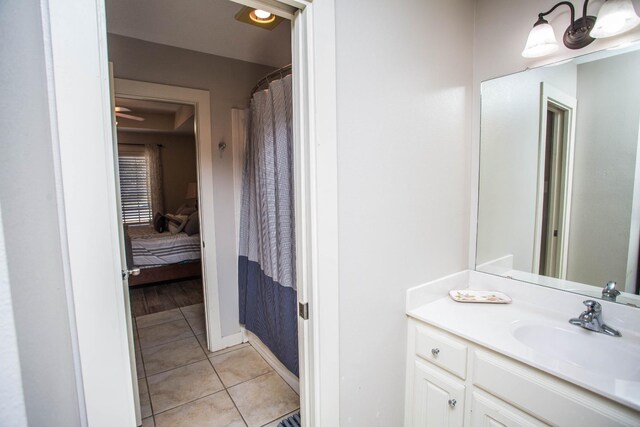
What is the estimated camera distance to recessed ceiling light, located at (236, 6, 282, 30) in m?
1.76

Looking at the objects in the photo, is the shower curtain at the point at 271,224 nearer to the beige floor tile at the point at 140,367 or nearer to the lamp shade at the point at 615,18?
the beige floor tile at the point at 140,367

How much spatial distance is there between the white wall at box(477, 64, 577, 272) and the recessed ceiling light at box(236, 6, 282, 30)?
51.2 inches

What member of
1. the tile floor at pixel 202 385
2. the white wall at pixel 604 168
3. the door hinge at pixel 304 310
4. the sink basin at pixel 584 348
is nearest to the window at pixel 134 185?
the tile floor at pixel 202 385

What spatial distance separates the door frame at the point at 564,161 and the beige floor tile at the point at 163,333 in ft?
9.62

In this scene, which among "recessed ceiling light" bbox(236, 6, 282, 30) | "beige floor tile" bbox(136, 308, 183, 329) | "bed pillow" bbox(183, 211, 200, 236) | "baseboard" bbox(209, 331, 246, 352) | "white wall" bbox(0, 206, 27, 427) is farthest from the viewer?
"bed pillow" bbox(183, 211, 200, 236)

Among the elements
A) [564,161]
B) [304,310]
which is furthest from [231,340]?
[564,161]

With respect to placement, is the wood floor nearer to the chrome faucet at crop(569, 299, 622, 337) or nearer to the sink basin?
the sink basin

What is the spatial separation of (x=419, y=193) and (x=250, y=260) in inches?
62.1

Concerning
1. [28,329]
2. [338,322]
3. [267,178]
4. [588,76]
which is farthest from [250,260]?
[588,76]

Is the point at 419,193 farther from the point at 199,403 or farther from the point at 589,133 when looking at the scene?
the point at 199,403

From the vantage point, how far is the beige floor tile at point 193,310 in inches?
132

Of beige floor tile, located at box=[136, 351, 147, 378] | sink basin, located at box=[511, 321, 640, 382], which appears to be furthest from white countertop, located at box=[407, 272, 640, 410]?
beige floor tile, located at box=[136, 351, 147, 378]

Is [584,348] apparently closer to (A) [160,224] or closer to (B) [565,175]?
(B) [565,175]

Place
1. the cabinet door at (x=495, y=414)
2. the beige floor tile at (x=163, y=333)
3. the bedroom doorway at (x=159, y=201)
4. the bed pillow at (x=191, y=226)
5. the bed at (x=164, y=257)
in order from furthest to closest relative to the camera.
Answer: the bed pillow at (x=191, y=226) → the bed at (x=164, y=257) → the bedroom doorway at (x=159, y=201) → the beige floor tile at (x=163, y=333) → the cabinet door at (x=495, y=414)
